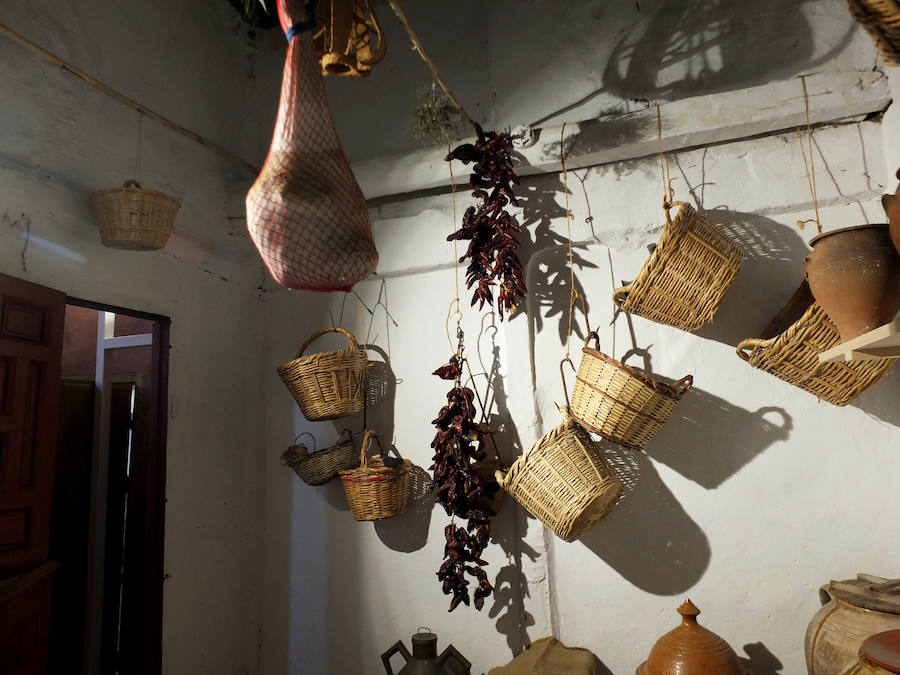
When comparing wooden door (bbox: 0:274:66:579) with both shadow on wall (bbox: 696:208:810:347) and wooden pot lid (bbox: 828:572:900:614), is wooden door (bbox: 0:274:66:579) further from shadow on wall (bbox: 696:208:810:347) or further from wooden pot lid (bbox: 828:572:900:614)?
wooden pot lid (bbox: 828:572:900:614)

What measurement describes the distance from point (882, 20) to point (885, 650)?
134cm

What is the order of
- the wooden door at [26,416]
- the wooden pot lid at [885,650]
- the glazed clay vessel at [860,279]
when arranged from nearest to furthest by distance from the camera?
the wooden pot lid at [885,650] → the glazed clay vessel at [860,279] → the wooden door at [26,416]

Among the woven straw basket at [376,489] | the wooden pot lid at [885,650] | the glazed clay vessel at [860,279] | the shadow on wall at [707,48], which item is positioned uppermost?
the shadow on wall at [707,48]

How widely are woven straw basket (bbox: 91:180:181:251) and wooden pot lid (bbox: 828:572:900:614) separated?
2.64 meters

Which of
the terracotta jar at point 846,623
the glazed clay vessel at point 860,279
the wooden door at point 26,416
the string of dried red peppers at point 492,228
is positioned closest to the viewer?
the glazed clay vessel at point 860,279

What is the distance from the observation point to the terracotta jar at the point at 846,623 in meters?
1.82

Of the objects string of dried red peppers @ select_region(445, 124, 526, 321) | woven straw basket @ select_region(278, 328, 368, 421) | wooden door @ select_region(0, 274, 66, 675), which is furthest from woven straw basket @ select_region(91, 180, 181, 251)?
string of dried red peppers @ select_region(445, 124, 526, 321)

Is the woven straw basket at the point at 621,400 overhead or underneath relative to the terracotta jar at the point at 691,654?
overhead

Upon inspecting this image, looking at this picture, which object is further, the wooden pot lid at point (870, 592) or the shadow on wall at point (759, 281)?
the shadow on wall at point (759, 281)

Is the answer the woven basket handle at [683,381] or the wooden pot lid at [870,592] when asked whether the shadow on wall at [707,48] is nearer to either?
the woven basket handle at [683,381]

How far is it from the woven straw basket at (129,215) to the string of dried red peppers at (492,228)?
1.11m

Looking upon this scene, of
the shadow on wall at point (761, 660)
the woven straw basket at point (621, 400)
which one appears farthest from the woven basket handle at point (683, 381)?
the shadow on wall at point (761, 660)

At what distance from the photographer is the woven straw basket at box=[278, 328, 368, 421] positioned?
8.65 feet

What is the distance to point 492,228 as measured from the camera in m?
2.61
